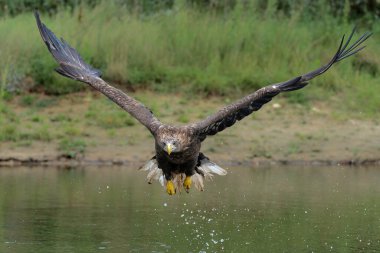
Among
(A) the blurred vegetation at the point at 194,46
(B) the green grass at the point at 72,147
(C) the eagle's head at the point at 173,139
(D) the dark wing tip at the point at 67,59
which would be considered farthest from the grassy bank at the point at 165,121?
(C) the eagle's head at the point at 173,139

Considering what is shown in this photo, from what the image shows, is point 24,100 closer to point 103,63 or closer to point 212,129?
point 103,63

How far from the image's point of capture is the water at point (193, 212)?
1059cm

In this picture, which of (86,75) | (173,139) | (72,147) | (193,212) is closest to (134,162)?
(72,147)

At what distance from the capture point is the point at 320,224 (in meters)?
11.5

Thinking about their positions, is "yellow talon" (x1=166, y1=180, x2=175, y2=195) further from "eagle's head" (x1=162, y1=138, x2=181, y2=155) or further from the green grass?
the green grass

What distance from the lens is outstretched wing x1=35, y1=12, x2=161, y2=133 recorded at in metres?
10.8

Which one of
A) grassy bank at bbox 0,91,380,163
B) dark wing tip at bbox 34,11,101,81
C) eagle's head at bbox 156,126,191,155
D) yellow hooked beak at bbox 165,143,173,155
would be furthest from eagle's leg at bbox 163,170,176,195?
grassy bank at bbox 0,91,380,163

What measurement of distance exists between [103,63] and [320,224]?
7.40 metres

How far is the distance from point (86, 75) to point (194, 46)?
7.29 m

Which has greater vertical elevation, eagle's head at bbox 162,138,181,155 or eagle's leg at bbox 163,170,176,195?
eagle's head at bbox 162,138,181,155

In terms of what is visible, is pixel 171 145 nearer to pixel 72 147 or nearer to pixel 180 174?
pixel 180 174

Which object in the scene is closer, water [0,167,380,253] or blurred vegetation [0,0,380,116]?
water [0,167,380,253]

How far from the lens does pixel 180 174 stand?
430 inches

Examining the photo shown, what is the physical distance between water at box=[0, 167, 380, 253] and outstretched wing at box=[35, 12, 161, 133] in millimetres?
1183
